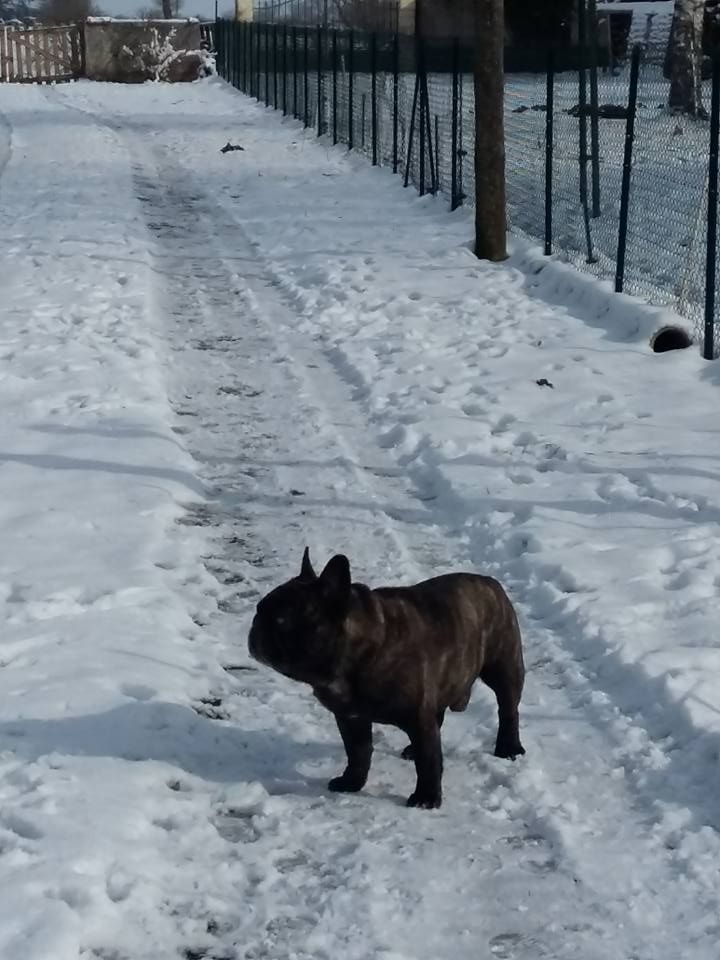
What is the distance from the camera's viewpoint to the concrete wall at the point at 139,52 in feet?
155

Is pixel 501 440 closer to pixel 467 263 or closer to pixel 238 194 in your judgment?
pixel 467 263

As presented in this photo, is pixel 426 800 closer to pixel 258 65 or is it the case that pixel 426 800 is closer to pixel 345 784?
pixel 345 784

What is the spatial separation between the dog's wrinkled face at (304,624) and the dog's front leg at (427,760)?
41 cm

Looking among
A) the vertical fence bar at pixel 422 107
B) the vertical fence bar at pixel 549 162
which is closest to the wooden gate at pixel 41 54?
the vertical fence bar at pixel 422 107

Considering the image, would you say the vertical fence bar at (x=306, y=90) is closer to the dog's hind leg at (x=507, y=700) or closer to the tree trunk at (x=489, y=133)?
the tree trunk at (x=489, y=133)

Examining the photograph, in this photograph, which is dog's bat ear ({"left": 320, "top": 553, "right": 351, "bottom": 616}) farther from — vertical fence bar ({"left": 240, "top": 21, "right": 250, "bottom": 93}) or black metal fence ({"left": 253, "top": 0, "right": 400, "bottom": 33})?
black metal fence ({"left": 253, "top": 0, "right": 400, "bottom": 33})

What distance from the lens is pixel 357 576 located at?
717 cm

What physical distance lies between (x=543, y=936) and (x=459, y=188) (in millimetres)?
15204

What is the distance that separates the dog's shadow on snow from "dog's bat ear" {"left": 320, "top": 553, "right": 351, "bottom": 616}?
882 mm

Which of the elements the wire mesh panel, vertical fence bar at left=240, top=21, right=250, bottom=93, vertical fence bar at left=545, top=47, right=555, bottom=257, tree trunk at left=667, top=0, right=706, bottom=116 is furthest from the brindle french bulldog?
vertical fence bar at left=240, top=21, right=250, bottom=93

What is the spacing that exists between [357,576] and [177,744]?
190cm

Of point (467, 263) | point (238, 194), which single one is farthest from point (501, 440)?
point (238, 194)

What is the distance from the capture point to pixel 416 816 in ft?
16.6

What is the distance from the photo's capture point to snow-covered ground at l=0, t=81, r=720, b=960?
4516mm
